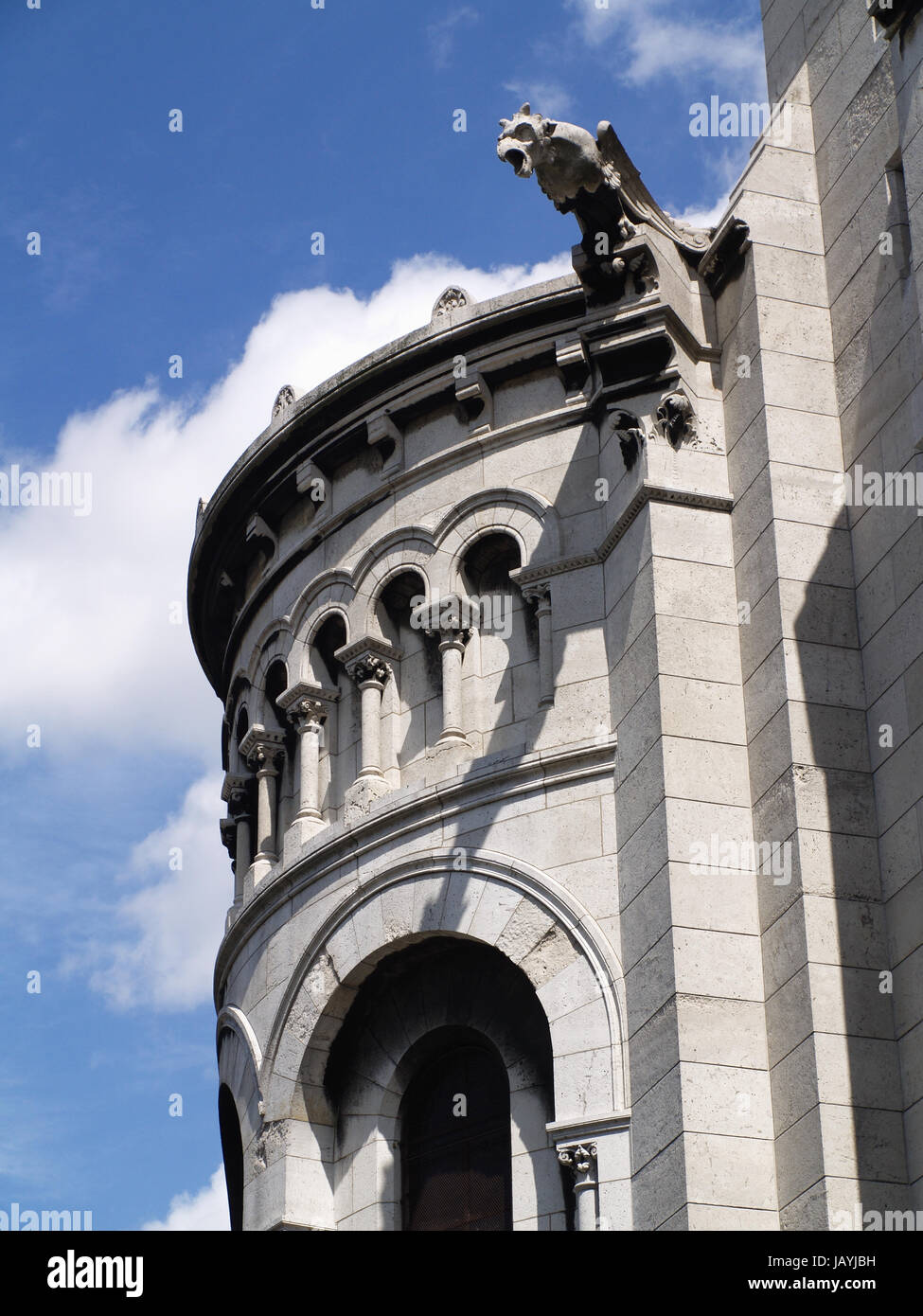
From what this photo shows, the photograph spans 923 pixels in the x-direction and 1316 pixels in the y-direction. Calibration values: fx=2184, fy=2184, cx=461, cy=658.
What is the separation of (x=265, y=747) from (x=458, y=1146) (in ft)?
21.4

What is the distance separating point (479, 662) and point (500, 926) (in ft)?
12.7

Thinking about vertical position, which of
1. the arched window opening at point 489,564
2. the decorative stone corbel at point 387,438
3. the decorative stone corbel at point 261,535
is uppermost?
the decorative stone corbel at point 387,438

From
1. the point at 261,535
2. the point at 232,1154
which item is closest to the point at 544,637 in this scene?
the point at 261,535

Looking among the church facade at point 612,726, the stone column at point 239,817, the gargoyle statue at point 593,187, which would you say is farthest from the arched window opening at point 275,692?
the gargoyle statue at point 593,187

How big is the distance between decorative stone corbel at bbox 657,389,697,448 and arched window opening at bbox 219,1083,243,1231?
34.9 feet

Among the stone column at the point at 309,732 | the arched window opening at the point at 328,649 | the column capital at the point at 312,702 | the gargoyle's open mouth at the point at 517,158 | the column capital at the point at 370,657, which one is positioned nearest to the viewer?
the gargoyle's open mouth at the point at 517,158

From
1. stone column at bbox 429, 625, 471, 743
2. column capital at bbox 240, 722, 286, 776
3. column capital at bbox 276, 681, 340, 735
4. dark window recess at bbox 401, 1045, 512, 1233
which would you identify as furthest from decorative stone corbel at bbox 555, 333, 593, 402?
dark window recess at bbox 401, 1045, 512, 1233

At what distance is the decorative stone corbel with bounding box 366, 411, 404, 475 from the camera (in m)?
28.0

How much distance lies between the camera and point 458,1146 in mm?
24781

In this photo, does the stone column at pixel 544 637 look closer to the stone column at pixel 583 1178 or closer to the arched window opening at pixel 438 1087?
the arched window opening at pixel 438 1087

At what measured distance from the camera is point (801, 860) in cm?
2034

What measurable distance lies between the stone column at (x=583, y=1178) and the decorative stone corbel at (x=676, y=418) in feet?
24.9

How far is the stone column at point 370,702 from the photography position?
26.6 meters
